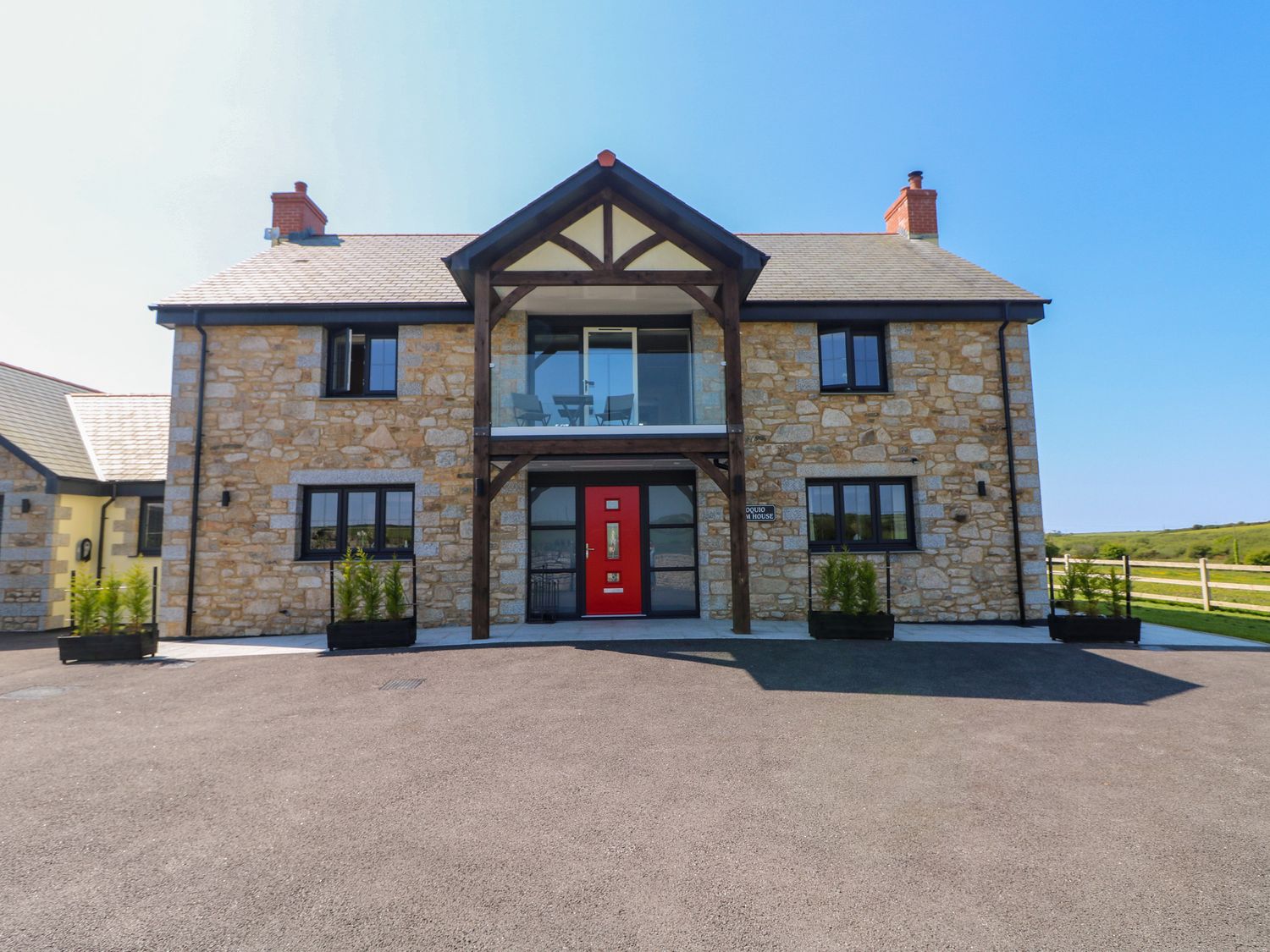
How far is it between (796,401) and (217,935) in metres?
9.85

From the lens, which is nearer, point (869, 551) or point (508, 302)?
point (508, 302)

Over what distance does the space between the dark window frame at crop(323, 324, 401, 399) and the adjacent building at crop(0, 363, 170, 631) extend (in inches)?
171

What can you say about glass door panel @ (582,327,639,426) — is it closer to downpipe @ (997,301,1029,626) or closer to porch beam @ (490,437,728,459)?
porch beam @ (490,437,728,459)

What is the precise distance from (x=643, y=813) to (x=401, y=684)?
401cm

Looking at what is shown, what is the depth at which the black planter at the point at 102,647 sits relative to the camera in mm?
8133

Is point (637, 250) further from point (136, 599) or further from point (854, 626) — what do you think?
point (136, 599)

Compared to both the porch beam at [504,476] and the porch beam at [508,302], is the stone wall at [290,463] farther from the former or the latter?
the porch beam at [508,302]

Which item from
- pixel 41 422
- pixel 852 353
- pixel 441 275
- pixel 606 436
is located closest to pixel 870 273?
pixel 852 353

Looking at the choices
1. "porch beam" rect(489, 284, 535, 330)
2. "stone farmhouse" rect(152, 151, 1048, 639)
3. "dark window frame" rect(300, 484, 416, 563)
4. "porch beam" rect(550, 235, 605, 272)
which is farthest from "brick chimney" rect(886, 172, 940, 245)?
"dark window frame" rect(300, 484, 416, 563)

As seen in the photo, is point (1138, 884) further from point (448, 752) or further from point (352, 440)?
point (352, 440)

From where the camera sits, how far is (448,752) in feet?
15.1

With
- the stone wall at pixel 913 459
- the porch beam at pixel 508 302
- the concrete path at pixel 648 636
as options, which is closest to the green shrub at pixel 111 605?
the concrete path at pixel 648 636

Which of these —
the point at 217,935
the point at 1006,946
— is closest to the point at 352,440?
the point at 217,935

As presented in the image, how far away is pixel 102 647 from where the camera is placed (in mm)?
8234
